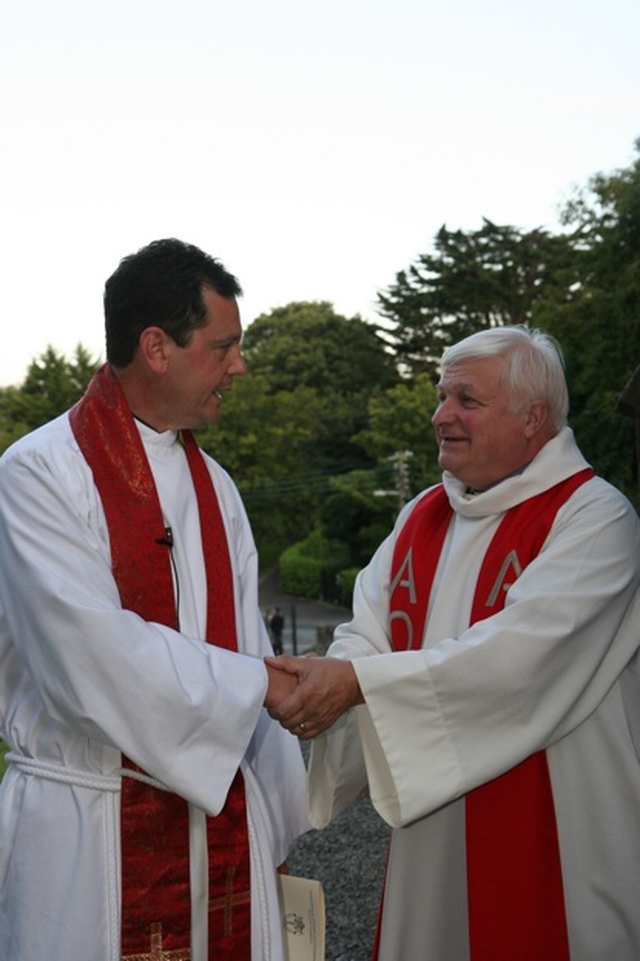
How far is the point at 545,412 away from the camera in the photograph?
3.63m

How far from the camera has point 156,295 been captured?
10.6 ft

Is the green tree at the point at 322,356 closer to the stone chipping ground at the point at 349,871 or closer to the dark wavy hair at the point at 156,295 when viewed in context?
the stone chipping ground at the point at 349,871

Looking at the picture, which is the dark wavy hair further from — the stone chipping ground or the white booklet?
the stone chipping ground

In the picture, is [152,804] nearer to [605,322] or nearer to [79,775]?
[79,775]

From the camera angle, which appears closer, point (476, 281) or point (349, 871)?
point (349, 871)

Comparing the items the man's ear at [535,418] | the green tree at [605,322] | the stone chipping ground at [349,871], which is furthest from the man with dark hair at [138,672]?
the green tree at [605,322]

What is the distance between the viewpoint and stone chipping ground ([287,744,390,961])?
6625mm

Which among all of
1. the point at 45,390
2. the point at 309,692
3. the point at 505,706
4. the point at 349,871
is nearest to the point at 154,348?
the point at 309,692

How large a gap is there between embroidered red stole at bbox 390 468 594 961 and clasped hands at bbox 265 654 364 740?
1.42 ft

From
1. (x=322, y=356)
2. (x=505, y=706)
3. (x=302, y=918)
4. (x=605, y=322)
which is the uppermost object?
(x=322, y=356)

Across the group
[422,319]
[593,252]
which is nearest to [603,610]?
[593,252]

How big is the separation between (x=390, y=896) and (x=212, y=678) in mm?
1024

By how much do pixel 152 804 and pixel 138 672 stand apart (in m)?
0.43

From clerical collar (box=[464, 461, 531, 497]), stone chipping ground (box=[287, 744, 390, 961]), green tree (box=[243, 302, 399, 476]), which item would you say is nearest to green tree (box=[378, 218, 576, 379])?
green tree (box=[243, 302, 399, 476])
